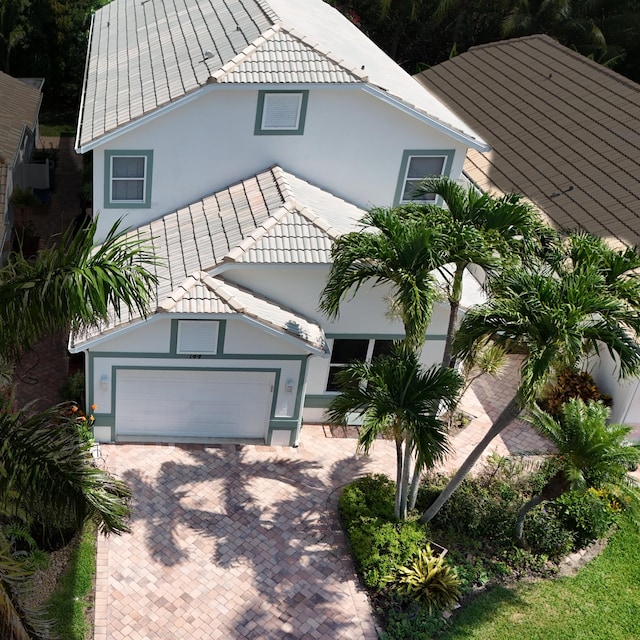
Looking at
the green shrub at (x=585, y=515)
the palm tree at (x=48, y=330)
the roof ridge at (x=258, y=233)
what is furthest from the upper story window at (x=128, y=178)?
the green shrub at (x=585, y=515)

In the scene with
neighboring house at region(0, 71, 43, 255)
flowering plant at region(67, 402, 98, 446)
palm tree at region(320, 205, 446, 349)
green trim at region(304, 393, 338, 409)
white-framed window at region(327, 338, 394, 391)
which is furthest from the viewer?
neighboring house at region(0, 71, 43, 255)

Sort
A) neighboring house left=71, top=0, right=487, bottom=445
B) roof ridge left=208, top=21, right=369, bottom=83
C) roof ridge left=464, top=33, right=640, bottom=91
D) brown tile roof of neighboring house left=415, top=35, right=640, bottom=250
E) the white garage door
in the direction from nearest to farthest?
neighboring house left=71, top=0, right=487, bottom=445 → the white garage door → roof ridge left=208, top=21, right=369, bottom=83 → brown tile roof of neighboring house left=415, top=35, right=640, bottom=250 → roof ridge left=464, top=33, right=640, bottom=91

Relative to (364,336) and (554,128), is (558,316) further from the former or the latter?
(554,128)

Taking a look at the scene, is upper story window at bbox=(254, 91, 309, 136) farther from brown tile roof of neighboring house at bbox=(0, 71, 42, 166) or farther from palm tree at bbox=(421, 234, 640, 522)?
brown tile roof of neighboring house at bbox=(0, 71, 42, 166)

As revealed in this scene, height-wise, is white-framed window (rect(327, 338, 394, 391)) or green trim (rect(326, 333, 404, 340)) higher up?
green trim (rect(326, 333, 404, 340))

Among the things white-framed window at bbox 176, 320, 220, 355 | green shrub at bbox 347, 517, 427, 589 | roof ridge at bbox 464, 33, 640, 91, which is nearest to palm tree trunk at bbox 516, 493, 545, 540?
green shrub at bbox 347, 517, 427, 589

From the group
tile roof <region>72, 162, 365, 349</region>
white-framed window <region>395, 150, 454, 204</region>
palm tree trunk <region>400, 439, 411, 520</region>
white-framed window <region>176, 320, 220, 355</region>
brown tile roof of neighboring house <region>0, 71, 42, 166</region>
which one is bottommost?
palm tree trunk <region>400, 439, 411, 520</region>

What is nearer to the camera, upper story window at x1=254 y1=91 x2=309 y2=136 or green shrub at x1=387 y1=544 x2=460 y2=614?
green shrub at x1=387 y1=544 x2=460 y2=614

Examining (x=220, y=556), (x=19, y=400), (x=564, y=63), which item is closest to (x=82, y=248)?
(x=220, y=556)
